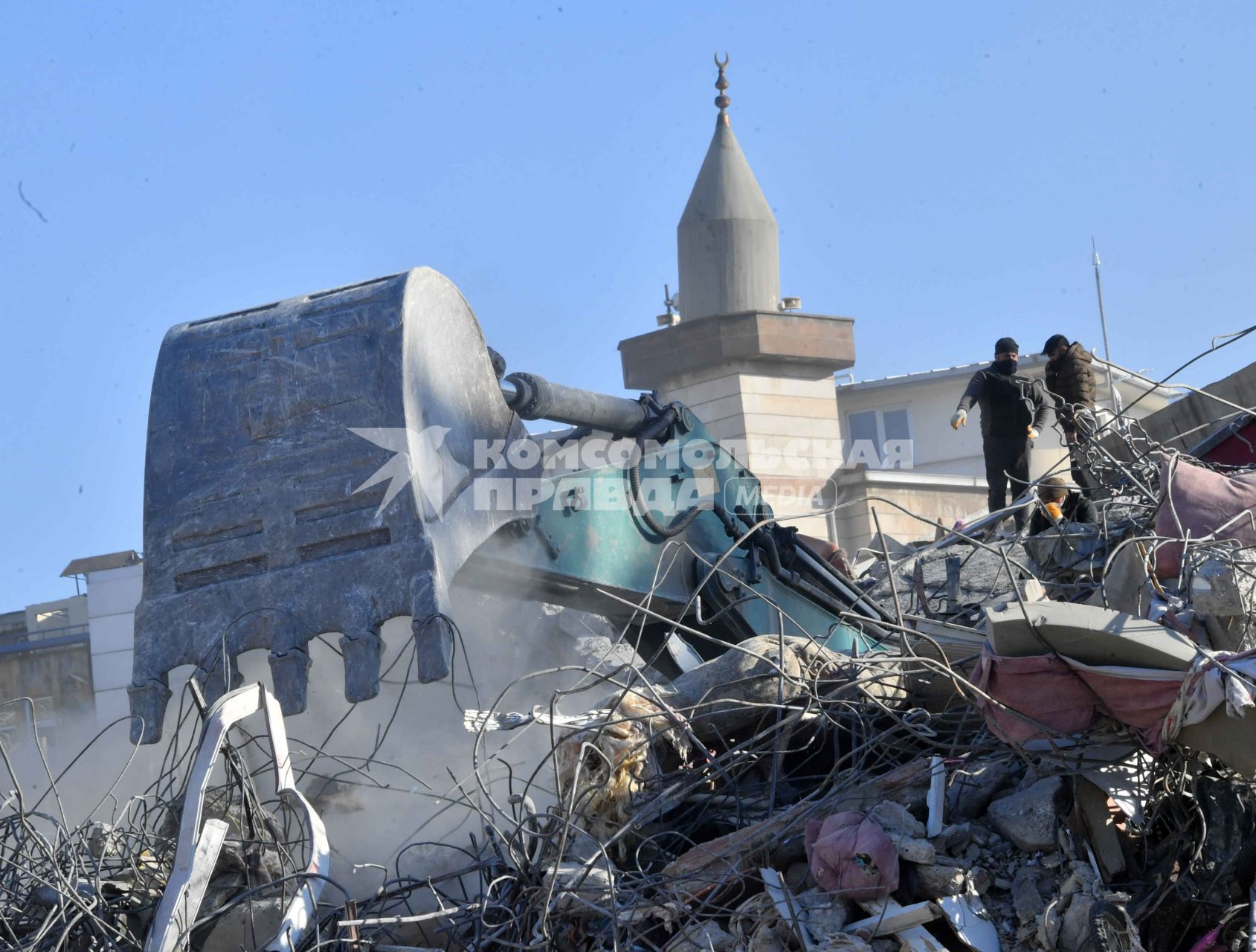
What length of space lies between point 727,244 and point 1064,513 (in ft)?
33.0

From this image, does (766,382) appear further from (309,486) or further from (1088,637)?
(1088,637)

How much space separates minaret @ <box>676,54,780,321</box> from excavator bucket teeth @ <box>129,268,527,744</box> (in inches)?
506

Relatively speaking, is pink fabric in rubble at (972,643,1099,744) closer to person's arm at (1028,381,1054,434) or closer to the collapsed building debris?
the collapsed building debris

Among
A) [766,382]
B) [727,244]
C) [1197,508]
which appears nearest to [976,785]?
[1197,508]

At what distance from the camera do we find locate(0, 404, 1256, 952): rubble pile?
4.23 meters

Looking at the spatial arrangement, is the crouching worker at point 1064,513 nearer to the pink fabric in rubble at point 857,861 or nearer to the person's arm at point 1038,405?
the person's arm at point 1038,405

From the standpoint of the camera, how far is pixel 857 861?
4.38 meters

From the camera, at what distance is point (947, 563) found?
25.9 ft

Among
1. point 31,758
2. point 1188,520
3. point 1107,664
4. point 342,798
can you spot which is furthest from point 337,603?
point 31,758

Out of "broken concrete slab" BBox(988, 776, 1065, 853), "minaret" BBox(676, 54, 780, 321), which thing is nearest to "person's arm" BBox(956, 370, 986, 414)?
"broken concrete slab" BBox(988, 776, 1065, 853)

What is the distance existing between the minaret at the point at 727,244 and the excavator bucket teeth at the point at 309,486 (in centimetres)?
1285

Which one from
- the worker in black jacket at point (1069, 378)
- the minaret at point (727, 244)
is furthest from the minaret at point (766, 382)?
the worker in black jacket at point (1069, 378)

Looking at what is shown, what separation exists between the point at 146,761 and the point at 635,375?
9.09 metres

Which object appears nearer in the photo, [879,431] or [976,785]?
[976,785]
